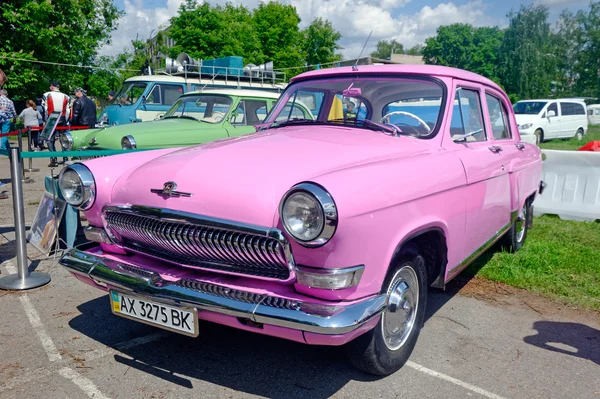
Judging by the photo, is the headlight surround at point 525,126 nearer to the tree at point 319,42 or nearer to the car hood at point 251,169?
the car hood at point 251,169

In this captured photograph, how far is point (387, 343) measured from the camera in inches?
118

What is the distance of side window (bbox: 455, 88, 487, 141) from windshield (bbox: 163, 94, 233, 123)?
473 centimetres

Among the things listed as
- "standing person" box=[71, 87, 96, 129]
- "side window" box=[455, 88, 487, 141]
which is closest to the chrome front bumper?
"side window" box=[455, 88, 487, 141]

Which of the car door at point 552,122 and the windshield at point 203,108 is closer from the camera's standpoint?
the windshield at point 203,108

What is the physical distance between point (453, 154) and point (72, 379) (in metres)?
2.67

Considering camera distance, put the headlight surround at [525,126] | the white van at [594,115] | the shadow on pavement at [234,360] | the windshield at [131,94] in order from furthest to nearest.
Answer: the white van at [594,115] → the headlight surround at [525,126] → the windshield at [131,94] → the shadow on pavement at [234,360]

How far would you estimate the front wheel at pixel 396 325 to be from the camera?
2820 mm

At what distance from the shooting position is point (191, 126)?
7.81 metres

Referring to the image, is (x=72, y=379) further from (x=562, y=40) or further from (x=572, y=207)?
(x=562, y=40)

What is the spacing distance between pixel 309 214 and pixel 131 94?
1116 centimetres

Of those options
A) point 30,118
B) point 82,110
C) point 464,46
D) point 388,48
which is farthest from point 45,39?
point 388,48

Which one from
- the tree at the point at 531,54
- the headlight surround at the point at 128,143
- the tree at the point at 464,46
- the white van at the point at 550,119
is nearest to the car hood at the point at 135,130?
the headlight surround at the point at 128,143

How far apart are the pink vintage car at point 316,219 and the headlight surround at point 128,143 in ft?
11.6

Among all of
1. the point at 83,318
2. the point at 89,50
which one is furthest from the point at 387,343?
the point at 89,50
